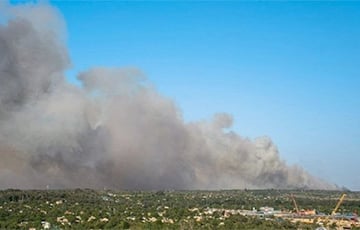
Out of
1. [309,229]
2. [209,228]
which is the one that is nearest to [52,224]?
[209,228]

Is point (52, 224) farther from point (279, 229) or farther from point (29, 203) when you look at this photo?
point (29, 203)

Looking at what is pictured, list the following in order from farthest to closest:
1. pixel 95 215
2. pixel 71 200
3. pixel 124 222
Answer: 1. pixel 71 200
2. pixel 95 215
3. pixel 124 222

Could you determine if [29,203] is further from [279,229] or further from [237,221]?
[279,229]

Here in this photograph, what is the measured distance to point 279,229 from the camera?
40.9 meters

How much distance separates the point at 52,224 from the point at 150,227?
795 cm

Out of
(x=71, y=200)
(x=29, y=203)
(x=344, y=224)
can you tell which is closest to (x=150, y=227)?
(x=344, y=224)

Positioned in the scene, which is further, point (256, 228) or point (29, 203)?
point (29, 203)

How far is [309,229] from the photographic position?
139 ft

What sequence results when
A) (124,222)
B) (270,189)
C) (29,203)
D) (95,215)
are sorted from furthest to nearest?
(270,189) < (29,203) < (95,215) < (124,222)

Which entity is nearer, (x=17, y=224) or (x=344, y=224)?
(x=17, y=224)

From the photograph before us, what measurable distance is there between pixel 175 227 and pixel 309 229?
11311 mm

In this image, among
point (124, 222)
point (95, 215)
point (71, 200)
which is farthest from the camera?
point (71, 200)

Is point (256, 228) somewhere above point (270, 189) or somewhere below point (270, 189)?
below

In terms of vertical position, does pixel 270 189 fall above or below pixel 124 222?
above
